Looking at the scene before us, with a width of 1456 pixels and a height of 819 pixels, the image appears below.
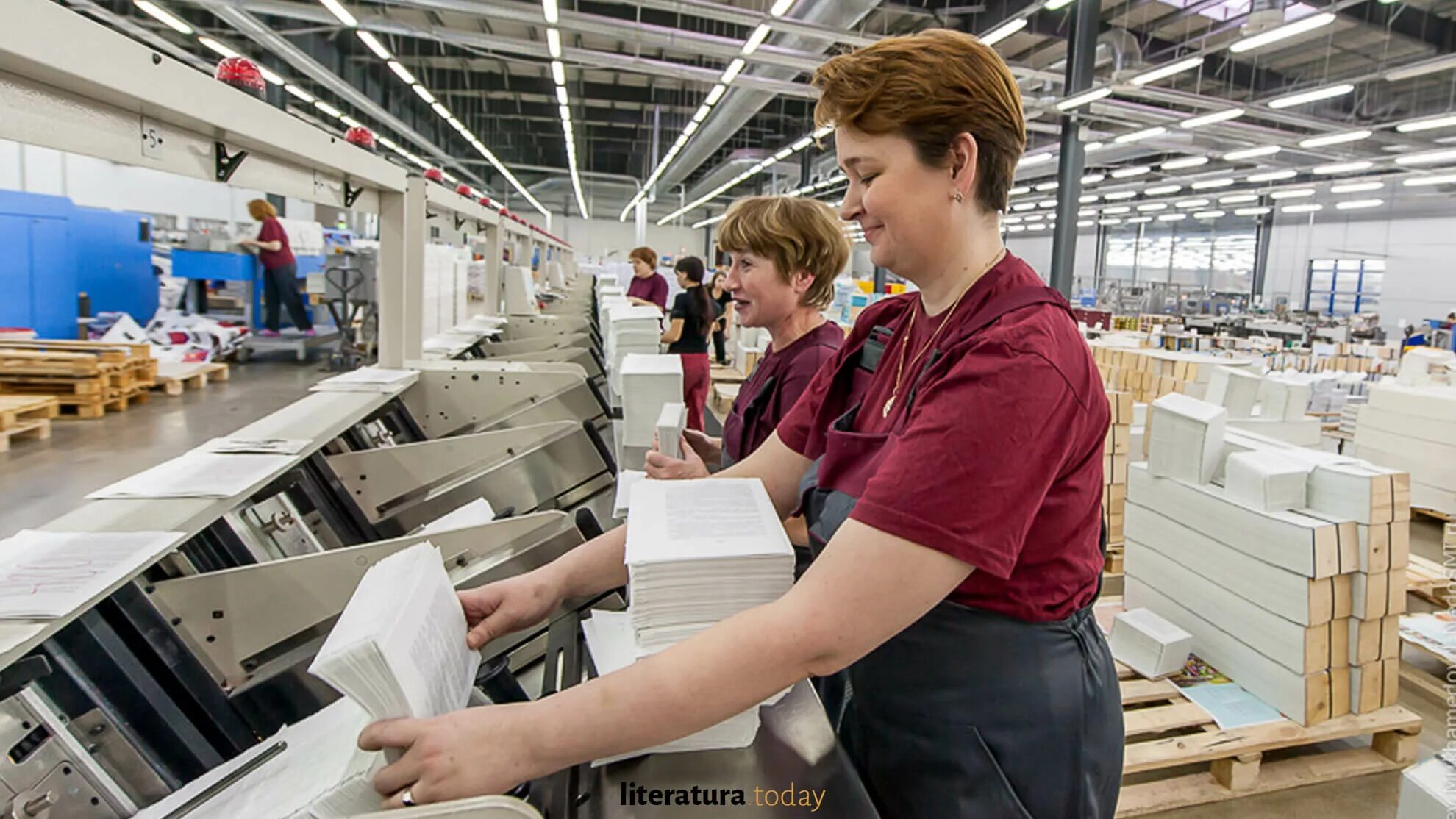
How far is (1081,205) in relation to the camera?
72.5 ft

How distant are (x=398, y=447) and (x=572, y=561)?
1562 millimetres

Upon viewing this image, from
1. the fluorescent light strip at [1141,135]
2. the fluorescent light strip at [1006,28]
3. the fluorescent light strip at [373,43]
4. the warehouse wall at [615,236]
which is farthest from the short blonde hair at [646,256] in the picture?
the warehouse wall at [615,236]

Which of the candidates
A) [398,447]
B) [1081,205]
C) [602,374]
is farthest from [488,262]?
[1081,205]

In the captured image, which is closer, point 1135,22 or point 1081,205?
point 1135,22

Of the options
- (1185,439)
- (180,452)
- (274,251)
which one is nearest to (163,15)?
(274,251)

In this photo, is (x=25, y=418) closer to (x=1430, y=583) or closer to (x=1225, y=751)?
(x=1225, y=751)

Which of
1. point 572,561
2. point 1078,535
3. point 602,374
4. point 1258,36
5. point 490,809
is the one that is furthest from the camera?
point 1258,36

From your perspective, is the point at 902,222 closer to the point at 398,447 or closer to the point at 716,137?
the point at 398,447

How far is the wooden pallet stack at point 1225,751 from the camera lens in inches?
105

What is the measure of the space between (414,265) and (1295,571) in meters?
3.44

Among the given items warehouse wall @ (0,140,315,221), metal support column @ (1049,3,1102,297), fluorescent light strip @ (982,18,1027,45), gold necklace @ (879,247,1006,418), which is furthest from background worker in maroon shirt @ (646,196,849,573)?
warehouse wall @ (0,140,315,221)

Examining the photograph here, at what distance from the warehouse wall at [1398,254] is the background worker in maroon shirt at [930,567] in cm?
2319

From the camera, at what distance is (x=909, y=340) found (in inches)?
43.5

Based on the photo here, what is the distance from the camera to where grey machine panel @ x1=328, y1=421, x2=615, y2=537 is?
→ 8.12 feet
